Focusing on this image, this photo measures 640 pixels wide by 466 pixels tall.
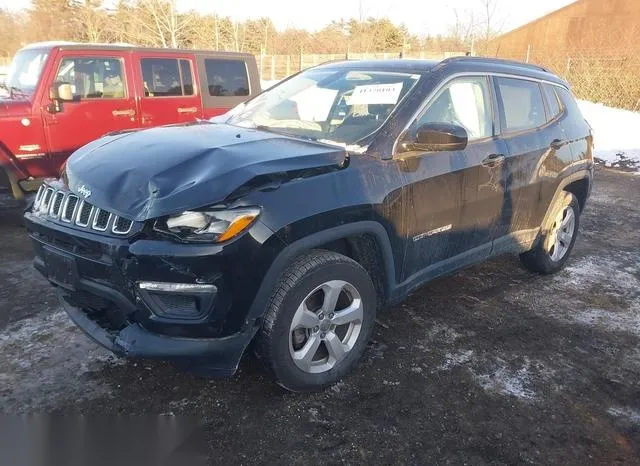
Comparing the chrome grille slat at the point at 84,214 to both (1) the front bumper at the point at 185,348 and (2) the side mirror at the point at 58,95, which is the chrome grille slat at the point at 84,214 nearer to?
(1) the front bumper at the point at 185,348

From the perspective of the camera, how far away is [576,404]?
2.94 meters

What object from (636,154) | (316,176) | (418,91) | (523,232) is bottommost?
(636,154)

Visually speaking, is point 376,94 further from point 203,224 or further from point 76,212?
point 76,212

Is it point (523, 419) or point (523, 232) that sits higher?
point (523, 232)

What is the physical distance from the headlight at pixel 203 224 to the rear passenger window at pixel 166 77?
5142mm

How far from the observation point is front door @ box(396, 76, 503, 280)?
3207mm

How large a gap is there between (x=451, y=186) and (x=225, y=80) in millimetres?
5404

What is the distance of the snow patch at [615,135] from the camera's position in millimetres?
11584

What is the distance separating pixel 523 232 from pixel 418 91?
1.71 m

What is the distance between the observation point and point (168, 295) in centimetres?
240

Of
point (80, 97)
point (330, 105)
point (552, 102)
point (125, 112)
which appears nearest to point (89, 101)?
point (80, 97)

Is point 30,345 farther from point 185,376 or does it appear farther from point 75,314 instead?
point 185,376

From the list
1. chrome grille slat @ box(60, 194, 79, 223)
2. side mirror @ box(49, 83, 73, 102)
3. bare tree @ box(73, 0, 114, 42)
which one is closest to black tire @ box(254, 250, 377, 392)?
chrome grille slat @ box(60, 194, 79, 223)

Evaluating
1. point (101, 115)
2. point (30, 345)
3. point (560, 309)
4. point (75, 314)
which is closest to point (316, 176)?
point (75, 314)
